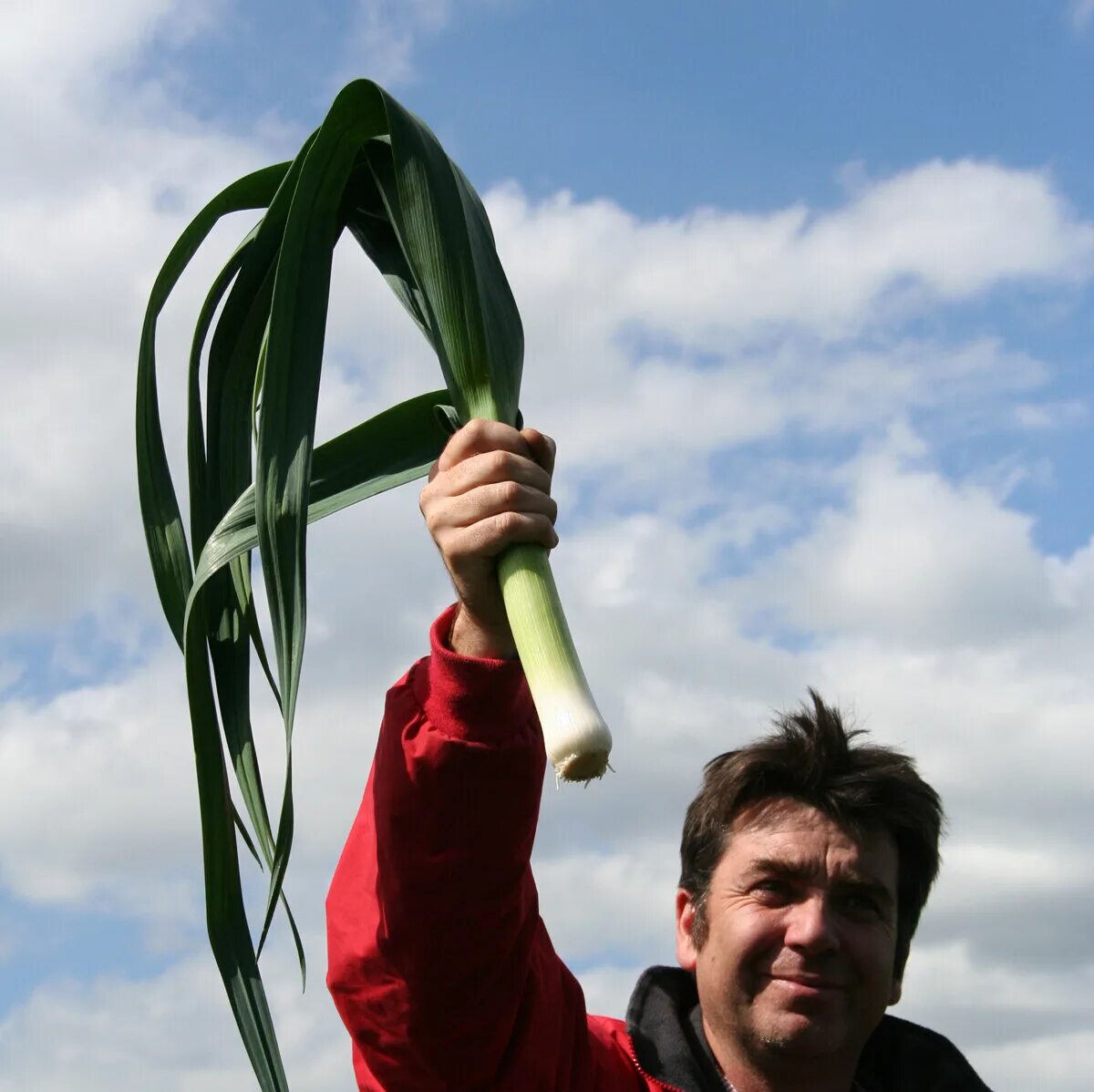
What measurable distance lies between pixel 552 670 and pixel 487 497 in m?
0.22

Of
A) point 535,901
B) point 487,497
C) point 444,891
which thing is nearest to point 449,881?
point 444,891

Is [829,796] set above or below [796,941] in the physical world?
above

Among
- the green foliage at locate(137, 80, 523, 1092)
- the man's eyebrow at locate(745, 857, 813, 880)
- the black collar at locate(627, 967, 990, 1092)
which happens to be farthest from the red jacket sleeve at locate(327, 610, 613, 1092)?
the man's eyebrow at locate(745, 857, 813, 880)

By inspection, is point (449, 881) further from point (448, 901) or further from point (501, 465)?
point (501, 465)

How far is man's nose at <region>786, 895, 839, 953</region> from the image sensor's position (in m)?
2.25

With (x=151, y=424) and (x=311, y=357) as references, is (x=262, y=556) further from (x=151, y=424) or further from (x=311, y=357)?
(x=151, y=424)

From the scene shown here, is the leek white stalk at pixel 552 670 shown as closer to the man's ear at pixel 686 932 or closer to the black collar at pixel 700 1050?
the black collar at pixel 700 1050

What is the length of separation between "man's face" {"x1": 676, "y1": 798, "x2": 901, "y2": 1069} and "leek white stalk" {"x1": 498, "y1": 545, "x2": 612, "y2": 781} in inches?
49.1

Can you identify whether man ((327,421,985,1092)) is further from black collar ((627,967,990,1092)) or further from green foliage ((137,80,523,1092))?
green foliage ((137,80,523,1092))

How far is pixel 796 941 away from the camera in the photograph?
2.26 metres

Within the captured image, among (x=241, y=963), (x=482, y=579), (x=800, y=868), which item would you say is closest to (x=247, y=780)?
(x=241, y=963)

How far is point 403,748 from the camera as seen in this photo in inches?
65.1

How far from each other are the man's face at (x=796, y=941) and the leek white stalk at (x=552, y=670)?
4.09ft

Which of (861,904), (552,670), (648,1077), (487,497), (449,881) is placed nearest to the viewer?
(552,670)
